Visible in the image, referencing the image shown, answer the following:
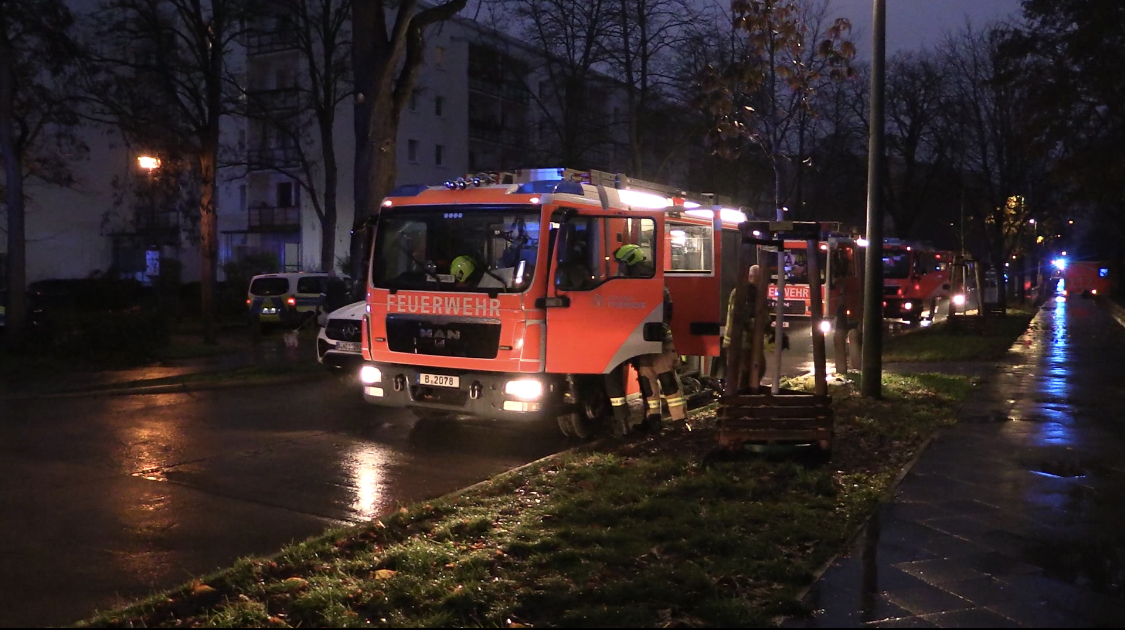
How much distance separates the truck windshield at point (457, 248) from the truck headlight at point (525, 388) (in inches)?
35.8

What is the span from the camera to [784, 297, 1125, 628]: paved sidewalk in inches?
209

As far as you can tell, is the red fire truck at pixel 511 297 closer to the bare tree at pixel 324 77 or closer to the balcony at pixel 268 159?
the bare tree at pixel 324 77

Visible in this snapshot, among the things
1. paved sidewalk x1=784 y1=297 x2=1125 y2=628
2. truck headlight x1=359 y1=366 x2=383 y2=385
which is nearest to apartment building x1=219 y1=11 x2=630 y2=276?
truck headlight x1=359 y1=366 x2=383 y2=385

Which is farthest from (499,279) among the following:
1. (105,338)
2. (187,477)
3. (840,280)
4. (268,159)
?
(268,159)

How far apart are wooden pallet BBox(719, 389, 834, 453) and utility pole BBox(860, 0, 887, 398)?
4.15 m

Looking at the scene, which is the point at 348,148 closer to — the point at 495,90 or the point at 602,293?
the point at 495,90

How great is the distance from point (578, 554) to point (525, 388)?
153 inches

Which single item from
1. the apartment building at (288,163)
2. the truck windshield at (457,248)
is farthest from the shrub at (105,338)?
the apartment building at (288,163)

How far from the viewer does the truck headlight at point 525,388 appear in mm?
9828

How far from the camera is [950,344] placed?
2173 cm

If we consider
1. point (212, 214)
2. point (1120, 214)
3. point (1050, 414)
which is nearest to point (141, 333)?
point (212, 214)

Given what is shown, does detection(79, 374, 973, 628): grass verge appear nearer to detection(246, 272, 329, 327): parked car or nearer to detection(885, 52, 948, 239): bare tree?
detection(246, 272, 329, 327): parked car

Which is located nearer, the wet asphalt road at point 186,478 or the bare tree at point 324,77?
the wet asphalt road at point 186,478

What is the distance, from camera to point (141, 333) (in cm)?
1739
